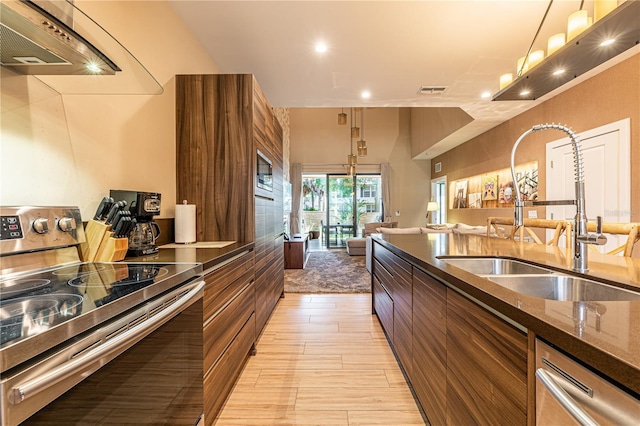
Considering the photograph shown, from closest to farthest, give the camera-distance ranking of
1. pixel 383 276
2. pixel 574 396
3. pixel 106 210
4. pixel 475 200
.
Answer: pixel 574 396, pixel 106 210, pixel 383 276, pixel 475 200

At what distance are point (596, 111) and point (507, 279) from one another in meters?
3.81

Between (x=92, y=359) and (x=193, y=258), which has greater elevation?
(x=193, y=258)

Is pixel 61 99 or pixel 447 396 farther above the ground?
pixel 61 99

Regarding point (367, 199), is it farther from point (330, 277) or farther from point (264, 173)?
point (264, 173)

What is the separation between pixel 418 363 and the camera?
1465 mm

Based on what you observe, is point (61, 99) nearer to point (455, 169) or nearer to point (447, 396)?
point (447, 396)

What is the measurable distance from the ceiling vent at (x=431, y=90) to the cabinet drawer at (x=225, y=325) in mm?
3433

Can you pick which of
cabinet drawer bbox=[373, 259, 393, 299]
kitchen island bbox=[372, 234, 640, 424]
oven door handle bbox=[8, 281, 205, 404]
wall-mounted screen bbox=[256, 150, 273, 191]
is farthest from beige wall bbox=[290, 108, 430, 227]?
oven door handle bbox=[8, 281, 205, 404]

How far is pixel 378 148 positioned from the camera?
843cm

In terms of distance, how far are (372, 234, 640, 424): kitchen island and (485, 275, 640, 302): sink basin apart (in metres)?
0.03

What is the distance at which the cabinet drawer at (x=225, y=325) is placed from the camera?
1.33 metres

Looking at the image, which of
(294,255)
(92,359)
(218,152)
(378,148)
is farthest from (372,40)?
(378,148)

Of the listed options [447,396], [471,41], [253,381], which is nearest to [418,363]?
[447,396]

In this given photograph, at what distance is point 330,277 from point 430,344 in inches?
130
